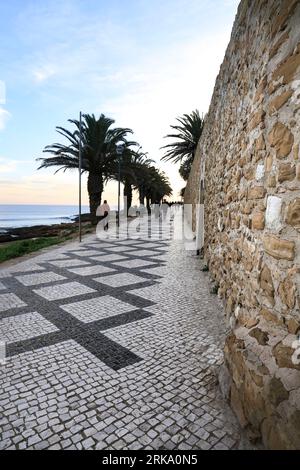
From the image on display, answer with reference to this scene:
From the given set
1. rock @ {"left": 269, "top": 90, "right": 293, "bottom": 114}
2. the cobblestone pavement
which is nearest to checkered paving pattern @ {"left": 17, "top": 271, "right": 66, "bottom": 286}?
the cobblestone pavement

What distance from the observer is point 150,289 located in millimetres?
4336

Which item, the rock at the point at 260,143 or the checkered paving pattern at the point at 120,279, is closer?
the rock at the point at 260,143

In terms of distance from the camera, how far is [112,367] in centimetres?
225

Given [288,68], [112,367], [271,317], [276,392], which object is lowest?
[112,367]

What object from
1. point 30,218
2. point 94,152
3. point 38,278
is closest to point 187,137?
point 94,152

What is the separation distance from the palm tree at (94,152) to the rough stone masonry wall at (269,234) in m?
11.6

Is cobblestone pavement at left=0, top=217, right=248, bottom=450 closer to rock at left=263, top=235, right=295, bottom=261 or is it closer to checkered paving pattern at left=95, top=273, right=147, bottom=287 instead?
checkered paving pattern at left=95, top=273, right=147, bottom=287

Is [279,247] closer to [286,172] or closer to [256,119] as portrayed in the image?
[286,172]

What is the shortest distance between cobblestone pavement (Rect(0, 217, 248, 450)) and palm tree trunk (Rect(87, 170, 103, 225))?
34.8ft

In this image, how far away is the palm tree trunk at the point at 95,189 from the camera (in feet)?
48.6

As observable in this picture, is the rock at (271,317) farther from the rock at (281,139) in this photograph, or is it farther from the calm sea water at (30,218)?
the calm sea water at (30,218)

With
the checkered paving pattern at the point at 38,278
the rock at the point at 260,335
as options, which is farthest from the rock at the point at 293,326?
the checkered paving pattern at the point at 38,278

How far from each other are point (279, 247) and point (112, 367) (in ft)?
4.88

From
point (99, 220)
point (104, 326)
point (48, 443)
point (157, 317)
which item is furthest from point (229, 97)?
point (99, 220)
